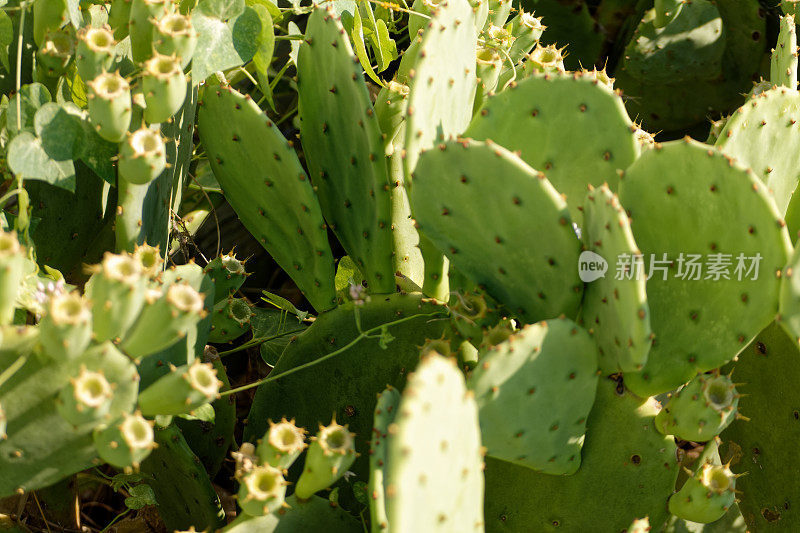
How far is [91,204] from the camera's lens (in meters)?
1.38

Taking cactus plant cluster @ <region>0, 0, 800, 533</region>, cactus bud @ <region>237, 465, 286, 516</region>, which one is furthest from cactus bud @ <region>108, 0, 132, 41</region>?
cactus bud @ <region>237, 465, 286, 516</region>

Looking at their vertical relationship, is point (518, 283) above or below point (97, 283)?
below

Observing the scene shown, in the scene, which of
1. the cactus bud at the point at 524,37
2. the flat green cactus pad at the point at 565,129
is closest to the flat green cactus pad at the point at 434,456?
the flat green cactus pad at the point at 565,129

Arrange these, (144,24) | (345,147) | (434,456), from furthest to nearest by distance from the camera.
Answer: (345,147), (144,24), (434,456)

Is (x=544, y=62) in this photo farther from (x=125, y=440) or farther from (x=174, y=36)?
(x=125, y=440)

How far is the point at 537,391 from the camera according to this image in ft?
3.56

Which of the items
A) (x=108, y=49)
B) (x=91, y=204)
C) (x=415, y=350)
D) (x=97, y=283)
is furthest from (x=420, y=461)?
(x=91, y=204)

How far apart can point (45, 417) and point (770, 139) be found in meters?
1.09

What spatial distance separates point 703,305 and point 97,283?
0.79 metres

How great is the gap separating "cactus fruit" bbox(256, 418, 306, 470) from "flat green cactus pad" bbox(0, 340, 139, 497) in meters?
0.17

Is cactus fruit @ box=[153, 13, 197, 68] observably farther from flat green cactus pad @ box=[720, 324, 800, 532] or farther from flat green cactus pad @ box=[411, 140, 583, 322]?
flat green cactus pad @ box=[720, 324, 800, 532]

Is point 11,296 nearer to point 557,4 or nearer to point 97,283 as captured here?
point 97,283

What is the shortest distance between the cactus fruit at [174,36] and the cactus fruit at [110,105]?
79 mm

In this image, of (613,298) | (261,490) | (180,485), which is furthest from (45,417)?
(613,298)
